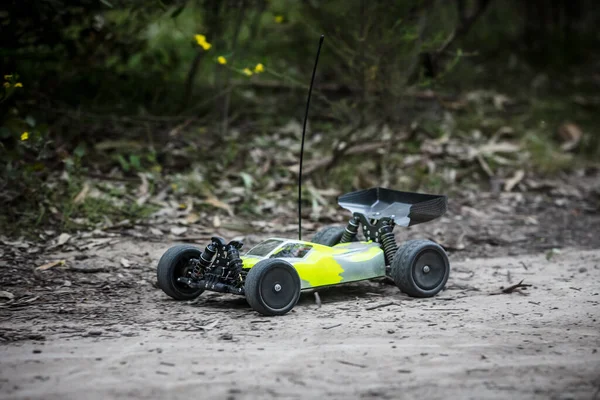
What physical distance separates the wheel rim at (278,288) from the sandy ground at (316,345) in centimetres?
11

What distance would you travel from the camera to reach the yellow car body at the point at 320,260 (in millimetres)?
4945

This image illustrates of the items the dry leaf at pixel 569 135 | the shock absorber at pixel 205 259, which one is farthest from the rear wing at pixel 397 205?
the dry leaf at pixel 569 135

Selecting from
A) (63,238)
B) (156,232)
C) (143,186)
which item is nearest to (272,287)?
(156,232)

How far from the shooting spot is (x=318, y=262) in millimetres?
5008

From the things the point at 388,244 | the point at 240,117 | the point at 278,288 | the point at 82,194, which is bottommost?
the point at 278,288

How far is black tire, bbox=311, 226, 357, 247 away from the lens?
578 centimetres

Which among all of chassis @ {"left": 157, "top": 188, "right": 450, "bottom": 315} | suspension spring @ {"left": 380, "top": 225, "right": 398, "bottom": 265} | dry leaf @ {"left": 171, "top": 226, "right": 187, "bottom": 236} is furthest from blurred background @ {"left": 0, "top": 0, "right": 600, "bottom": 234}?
suspension spring @ {"left": 380, "top": 225, "right": 398, "bottom": 265}

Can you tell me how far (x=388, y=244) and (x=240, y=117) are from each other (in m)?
4.63

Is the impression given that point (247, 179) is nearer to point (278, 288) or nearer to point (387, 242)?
point (387, 242)

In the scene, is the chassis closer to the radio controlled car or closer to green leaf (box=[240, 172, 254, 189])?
the radio controlled car

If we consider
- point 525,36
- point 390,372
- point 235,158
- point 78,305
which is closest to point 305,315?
point 390,372

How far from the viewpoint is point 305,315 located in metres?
4.72

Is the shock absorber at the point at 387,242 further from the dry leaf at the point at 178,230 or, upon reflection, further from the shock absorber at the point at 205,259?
the dry leaf at the point at 178,230

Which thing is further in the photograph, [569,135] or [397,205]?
[569,135]
